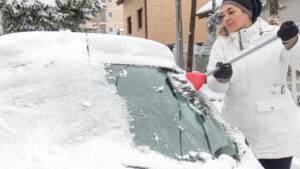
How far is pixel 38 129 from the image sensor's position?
4.21 feet

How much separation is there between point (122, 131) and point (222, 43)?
1039mm

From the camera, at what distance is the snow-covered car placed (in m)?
1.20

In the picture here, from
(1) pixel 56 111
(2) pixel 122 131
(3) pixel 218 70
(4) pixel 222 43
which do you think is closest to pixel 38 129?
(1) pixel 56 111

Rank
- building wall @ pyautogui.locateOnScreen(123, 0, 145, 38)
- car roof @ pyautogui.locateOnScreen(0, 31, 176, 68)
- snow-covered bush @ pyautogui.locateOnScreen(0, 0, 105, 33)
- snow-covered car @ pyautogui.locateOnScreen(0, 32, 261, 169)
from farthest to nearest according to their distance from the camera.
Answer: building wall @ pyautogui.locateOnScreen(123, 0, 145, 38)
snow-covered bush @ pyautogui.locateOnScreen(0, 0, 105, 33)
car roof @ pyautogui.locateOnScreen(0, 31, 176, 68)
snow-covered car @ pyautogui.locateOnScreen(0, 32, 261, 169)

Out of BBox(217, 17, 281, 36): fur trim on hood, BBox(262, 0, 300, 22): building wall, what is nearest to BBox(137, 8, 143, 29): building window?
BBox(262, 0, 300, 22): building wall

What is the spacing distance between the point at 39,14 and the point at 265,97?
24.0 ft

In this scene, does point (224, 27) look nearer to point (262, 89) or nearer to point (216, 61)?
point (216, 61)

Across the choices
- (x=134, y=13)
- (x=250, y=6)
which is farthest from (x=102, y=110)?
(x=134, y=13)

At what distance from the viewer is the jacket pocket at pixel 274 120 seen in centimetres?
177

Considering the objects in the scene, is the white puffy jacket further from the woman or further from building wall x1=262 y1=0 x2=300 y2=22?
building wall x1=262 y1=0 x2=300 y2=22

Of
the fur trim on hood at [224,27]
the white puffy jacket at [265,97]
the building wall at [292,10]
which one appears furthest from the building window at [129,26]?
the white puffy jacket at [265,97]

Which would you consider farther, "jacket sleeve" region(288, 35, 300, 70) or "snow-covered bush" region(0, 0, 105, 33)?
"snow-covered bush" region(0, 0, 105, 33)

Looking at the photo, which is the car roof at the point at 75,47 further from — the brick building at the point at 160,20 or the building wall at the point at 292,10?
the brick building at the point at 160,20

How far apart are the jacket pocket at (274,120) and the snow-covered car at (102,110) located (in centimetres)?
29
